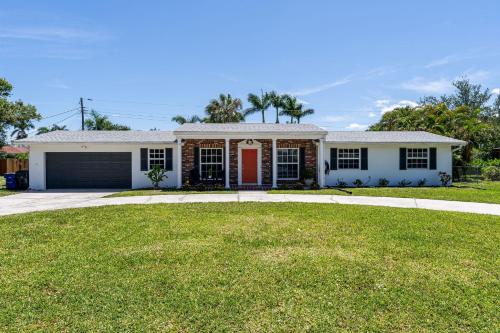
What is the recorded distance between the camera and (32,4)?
40.5ft

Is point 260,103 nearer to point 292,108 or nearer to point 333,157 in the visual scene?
point 292,108

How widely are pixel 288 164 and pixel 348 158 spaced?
3614mm

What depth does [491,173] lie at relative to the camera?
2325 centimetres

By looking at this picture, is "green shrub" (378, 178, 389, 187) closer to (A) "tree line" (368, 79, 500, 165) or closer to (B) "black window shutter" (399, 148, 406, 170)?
(B) "black window shutter" (399, 148, 406, 170)

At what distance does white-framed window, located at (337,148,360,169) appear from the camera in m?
19.2

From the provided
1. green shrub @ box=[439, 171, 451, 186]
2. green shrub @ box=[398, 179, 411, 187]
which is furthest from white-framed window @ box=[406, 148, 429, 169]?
green shrub @ box=[439, 171, 451, 186]

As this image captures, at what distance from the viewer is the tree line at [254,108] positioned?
36.7m

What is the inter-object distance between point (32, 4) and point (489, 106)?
191ft

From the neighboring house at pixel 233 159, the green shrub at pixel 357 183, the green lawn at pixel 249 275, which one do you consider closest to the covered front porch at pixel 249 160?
the neighboring house at pixel 233 159

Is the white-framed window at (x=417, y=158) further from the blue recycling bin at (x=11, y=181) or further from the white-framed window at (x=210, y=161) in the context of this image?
the blue recycling bin at (x=11, y=181)

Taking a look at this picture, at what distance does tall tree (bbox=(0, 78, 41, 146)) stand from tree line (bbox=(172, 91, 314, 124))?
63.7 feet

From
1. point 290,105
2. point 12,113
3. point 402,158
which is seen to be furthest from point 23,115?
point 402,158

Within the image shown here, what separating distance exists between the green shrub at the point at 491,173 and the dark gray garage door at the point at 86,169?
2442 cm

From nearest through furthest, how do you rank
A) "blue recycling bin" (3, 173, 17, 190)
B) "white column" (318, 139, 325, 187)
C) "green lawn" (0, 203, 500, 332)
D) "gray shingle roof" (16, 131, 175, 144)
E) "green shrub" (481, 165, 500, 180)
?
1. "green lawn" (0, 203, 500, 332)
2. "white column" (318, 139, 325, 187)
3. "blue recycling bin" (3, 173, 17, 190)
4. "gray shingle roof" (16, 131, 175, 144)
5. "green shrub" (481, 165, 500, 180)
